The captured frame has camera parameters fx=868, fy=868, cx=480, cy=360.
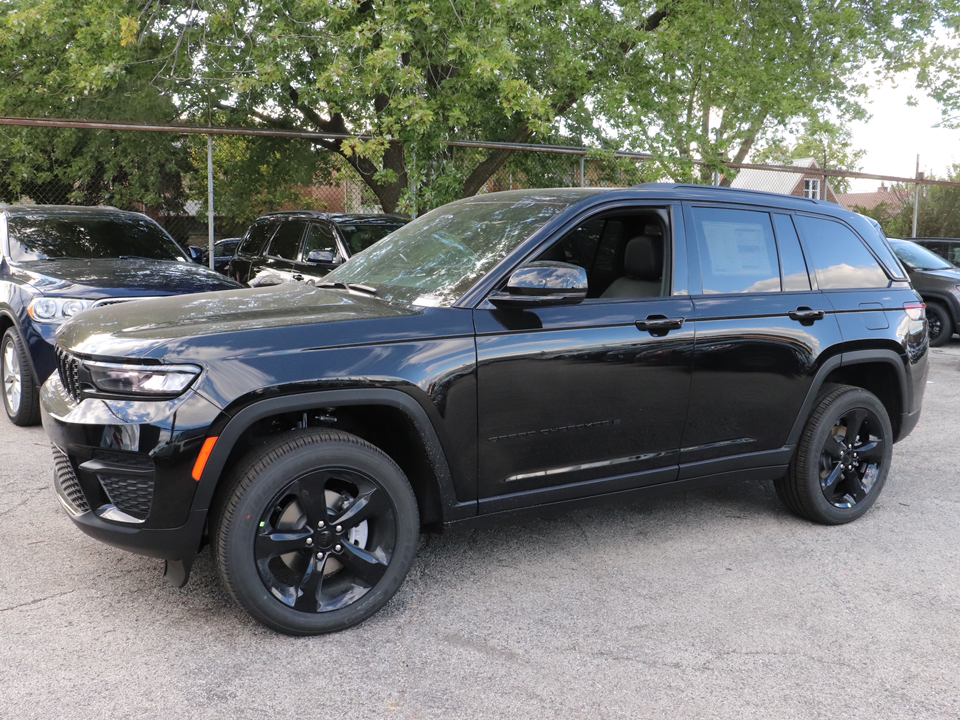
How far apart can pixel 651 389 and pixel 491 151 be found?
9846mm

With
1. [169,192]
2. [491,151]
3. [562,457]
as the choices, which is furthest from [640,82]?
[562,457]

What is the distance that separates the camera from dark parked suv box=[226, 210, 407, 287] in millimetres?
9258

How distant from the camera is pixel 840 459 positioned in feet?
16.0

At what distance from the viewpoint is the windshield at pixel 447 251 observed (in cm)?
390

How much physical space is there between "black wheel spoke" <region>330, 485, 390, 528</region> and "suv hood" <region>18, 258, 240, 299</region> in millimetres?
3590

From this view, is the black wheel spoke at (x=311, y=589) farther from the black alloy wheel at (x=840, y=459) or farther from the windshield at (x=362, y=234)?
the windshield at (x=362, y=234)

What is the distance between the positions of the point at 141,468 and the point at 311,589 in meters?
0.79

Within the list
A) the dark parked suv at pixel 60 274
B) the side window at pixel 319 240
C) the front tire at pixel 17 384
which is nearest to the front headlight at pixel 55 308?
the dark parked suv at pixel 60 274

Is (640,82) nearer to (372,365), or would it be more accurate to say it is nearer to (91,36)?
(91,36)

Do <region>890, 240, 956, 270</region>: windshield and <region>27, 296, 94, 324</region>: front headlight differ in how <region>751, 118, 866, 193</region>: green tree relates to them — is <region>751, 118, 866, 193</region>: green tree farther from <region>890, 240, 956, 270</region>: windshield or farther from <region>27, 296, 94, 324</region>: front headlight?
<region>27, 296, 94, 324</region>: front headlight

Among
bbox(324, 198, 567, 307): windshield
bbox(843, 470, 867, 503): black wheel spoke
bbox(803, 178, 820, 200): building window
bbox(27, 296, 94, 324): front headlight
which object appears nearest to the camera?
bbox(324, 198, 567, 307): windshield

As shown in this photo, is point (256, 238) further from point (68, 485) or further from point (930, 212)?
point (930, 212)

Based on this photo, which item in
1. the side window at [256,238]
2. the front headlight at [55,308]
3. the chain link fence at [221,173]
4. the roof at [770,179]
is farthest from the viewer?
the roof at [770,179]

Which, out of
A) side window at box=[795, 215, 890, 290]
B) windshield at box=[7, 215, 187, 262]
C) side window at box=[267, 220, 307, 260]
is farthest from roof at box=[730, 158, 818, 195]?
windshield at box=[7, 215, 187, 262]
